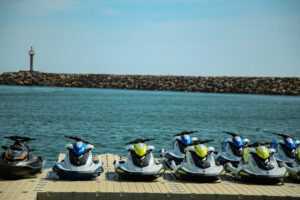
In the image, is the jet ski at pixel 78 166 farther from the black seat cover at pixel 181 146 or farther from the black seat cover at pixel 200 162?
the black seat cover at pixel 181 146

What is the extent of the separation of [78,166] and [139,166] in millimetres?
1817

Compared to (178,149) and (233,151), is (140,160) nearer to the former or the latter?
(178,149)

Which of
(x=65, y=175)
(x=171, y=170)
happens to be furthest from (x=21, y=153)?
(x=171, y=170)

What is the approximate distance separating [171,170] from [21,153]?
5.13 metres

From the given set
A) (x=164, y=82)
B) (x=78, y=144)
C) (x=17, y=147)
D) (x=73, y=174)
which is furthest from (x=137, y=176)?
(x=164, y=82)

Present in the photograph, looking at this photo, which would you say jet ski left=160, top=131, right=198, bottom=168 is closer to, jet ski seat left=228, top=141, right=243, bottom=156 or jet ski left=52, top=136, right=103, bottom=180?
jet ski seat left=228, top=141, right=243, bottom=156

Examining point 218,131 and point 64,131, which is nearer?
point 64,131

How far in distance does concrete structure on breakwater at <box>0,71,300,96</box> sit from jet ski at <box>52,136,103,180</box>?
422 ft

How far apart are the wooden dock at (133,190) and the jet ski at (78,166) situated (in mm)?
238

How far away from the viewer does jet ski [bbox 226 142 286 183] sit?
1235cm

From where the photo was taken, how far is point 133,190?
11297 millimetres

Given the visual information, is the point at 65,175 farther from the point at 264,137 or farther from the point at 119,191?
the point at 264,137

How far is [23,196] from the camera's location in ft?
34.4

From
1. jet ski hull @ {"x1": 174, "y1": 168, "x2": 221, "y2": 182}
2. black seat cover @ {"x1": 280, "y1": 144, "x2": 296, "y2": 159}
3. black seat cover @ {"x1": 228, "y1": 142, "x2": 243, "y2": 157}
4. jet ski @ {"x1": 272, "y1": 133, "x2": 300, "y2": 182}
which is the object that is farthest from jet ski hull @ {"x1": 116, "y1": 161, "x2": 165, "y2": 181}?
black seat cover @ {"x1": 280, "y1": 144, "x2": 296, "y2": 159}
